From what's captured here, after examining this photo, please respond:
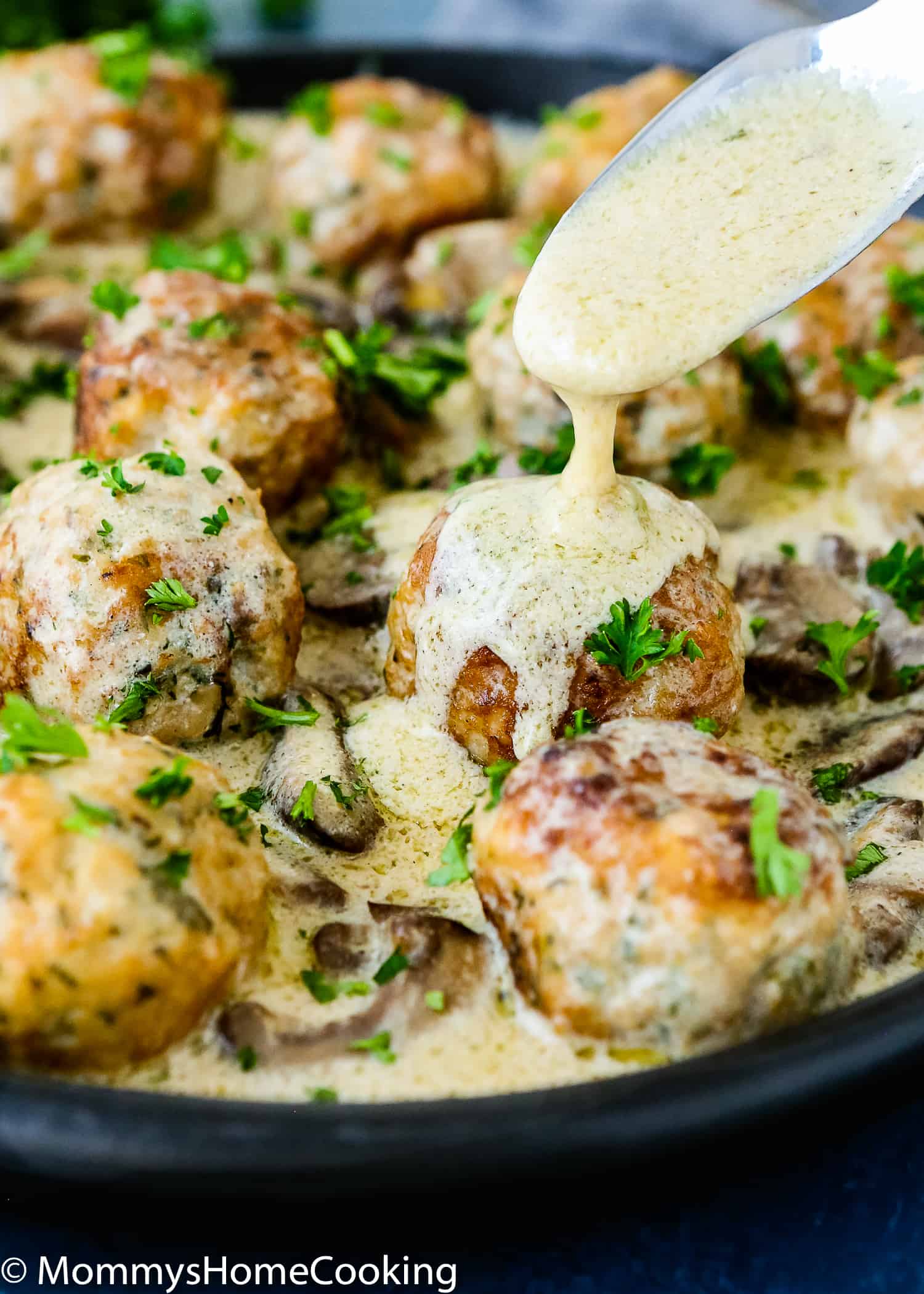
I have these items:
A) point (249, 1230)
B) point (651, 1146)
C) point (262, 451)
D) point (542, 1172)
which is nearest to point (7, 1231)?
point (249, 1230)

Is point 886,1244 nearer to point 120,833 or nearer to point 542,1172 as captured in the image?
point 542,1172

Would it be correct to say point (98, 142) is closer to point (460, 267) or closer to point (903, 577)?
point (460, 267)

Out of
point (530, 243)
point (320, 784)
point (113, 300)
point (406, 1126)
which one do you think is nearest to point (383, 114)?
point (530, 243)

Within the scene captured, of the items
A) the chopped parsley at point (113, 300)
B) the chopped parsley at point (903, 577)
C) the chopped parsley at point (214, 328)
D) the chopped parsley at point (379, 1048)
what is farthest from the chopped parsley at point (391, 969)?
the chopped parsley at point (113, 300)

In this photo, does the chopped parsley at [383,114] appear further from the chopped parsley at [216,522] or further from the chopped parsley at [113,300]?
the chopped parsley at [216,522]

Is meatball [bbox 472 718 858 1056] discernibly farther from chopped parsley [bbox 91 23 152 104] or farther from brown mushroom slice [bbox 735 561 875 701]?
chopped parsley [bbox 91 23 152 104]

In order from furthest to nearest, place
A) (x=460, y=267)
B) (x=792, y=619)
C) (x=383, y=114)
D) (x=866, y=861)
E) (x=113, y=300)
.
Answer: (x=383, y=114), (x=460, y=267), (x=113, y=300), (x=792, y=619), (x=866, y=861)

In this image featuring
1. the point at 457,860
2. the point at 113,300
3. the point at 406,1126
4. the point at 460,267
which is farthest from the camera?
the point at 460,267
